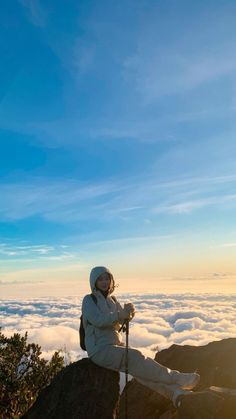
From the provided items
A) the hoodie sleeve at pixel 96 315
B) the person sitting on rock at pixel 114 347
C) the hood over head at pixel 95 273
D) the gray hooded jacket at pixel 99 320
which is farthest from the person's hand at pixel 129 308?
the hood over head at pixel 95 273

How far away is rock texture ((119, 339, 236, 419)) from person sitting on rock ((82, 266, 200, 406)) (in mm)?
544

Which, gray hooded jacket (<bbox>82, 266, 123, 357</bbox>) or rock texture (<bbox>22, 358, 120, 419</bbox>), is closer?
rock texture (<bbox>22, 358, 120, 419</bbox>)

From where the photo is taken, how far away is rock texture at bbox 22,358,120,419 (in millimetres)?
9586

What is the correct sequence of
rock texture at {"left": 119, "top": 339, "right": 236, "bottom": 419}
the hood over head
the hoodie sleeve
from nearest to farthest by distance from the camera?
1. rock texture at {"left": 119, "top": 339, "right": 236, "bottom": 419}
2. the hoodie sleeve
3. the hood over head

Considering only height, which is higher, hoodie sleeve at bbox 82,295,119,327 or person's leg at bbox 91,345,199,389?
hoodie sleeve at bbox 82,295,119,327

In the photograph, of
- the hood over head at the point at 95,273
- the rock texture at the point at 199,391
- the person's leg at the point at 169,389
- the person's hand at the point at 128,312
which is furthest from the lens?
the hood over head at the point at 95,273

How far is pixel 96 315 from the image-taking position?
10.0 metres

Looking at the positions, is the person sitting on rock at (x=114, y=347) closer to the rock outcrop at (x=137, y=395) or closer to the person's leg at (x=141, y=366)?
the person's leg at (x=141, y=366)

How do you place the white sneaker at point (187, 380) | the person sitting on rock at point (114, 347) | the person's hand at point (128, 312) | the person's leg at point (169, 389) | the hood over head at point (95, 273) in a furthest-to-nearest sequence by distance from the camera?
the hood over head at point (95, 273), the person's hand at point (128, 312), the person sitting on rock at point (114, 347), the white sneaker at point (187, 380), the person's leg at point (169, 389)

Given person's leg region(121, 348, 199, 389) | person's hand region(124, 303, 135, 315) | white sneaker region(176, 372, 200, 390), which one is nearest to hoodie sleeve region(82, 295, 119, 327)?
person's hand region(124, 303, 135, 315)

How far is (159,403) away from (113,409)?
2757 mm

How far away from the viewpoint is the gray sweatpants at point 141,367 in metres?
9.68

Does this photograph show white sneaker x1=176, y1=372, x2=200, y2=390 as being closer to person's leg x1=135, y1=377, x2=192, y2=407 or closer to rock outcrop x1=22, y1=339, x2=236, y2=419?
person's leg x1=135, y1=377, x2=192, y2=407

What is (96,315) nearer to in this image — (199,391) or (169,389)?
(169,389)
